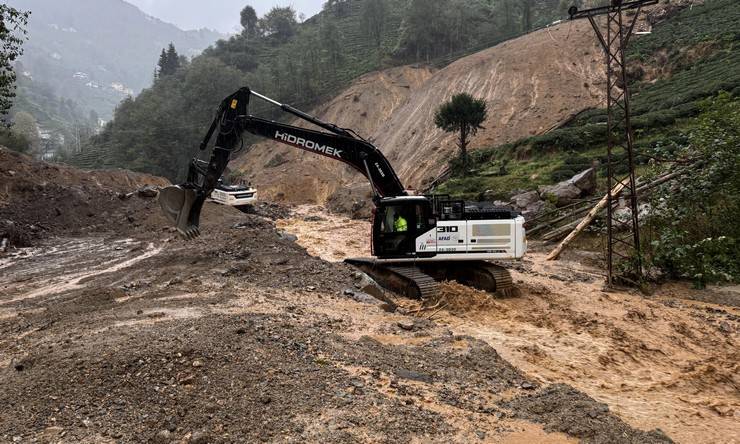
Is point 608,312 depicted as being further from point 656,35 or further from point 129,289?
point 656,35

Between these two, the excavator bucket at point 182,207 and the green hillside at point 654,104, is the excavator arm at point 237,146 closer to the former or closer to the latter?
the excavator bucket at point 182,207

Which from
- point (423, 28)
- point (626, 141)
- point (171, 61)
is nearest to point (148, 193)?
point (626, 141)

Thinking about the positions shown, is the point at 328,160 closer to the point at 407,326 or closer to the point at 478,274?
the point at 478,274

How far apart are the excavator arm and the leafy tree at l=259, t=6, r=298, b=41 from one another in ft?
306

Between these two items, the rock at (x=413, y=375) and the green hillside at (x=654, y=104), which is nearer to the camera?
the rock at (x=413, y=375)

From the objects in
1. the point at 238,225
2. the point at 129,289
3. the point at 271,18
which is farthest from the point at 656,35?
the point at 271,18

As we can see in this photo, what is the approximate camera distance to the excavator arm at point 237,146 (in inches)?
→ 501

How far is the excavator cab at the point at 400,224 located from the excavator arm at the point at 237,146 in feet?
2.96

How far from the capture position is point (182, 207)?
1274cm

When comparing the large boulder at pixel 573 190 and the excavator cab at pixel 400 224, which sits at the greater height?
the large boulder at pixel 573 190

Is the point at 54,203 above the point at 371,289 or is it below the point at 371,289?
above

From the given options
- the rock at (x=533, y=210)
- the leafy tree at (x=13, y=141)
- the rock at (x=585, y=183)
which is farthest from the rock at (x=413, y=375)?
the leafy tree at (x=13, y=141)

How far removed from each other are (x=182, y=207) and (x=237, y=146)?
2.11m

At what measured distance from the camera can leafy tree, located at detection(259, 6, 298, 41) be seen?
100 metres
